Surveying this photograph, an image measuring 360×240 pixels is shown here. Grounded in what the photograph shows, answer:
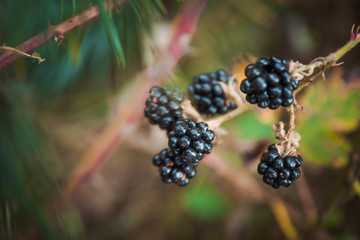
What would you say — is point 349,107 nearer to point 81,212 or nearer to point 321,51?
point 321,51

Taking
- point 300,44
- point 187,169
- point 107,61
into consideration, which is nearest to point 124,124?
point 107,61

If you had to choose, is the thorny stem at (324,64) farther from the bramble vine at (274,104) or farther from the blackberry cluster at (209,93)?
the blackberry cluster at (209,93)

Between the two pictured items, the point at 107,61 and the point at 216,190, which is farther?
the point at 216,190

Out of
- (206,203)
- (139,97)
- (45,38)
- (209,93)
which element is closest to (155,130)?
(139,97)

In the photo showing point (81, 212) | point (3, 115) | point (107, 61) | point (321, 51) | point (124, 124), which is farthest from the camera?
point (81, 212)

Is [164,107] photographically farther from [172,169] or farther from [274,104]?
[274,104]

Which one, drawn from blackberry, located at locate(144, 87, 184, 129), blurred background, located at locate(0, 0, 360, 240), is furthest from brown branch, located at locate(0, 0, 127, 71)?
blackberry, located at locate(144, 87, 184, 129)

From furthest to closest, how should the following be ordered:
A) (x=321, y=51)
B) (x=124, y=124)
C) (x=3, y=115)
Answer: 1. (x=321, y=51)
2. (x=124, y=124)
3. (x=3, y=115)

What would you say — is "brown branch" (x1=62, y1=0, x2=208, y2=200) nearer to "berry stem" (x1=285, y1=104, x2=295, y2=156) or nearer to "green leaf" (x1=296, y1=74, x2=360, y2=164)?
"berry stem" (x1=285, y1=104, x2=295, y2=156)

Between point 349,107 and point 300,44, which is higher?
point 300,44
